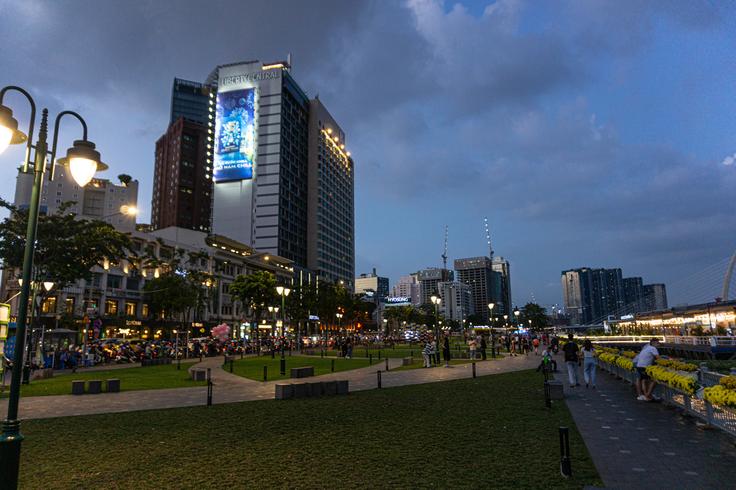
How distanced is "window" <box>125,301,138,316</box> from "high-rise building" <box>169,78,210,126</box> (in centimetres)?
12299

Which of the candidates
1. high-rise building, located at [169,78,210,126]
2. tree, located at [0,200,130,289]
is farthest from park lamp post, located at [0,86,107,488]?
high-rise building, located at [169,78,210,126]

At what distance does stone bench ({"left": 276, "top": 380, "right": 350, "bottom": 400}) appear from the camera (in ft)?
56.1

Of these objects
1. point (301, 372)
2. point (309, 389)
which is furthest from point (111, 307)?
point (309, 389)

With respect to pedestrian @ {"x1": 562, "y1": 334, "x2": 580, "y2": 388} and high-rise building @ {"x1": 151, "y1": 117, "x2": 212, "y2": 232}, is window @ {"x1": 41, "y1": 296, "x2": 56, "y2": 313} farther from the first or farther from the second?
high-rise building @ {"x1": 151, "y1": 117, "x2": 212, "y2": 232}

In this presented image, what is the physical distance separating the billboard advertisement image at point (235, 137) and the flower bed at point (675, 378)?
122 meters

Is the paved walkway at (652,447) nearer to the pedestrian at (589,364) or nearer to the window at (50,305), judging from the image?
the pedestrian at (589,364)

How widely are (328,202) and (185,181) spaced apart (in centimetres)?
5174

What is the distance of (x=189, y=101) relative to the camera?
17925 cm

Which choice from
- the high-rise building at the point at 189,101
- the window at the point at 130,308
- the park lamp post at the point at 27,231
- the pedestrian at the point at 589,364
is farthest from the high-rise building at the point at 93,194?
the park lamp post at the point at 27,231

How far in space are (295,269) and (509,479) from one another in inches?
4847

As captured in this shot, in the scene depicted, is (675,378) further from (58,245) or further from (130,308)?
(130,308)

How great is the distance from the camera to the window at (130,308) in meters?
68.4

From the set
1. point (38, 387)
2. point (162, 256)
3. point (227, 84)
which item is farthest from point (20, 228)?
point (227, 84)

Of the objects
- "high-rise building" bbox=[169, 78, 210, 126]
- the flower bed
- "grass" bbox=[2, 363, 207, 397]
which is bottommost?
"grass" bbox=[2, 363, 207, 397]
